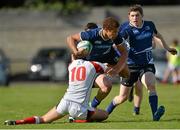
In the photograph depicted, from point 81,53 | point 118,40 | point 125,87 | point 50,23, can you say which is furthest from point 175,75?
point 81,53

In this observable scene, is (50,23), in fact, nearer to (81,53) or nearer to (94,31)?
(94,31)

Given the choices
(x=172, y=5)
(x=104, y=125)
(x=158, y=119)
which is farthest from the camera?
(x=172, y=5)

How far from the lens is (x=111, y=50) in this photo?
1465 cm

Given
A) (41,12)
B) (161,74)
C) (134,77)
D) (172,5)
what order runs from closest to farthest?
(134,77)
(161,74)
(41,12)
(172,5)

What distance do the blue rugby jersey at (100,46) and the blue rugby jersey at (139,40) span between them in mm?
437

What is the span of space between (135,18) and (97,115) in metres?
2.19

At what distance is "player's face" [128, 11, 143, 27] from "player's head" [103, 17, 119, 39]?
1423 mm

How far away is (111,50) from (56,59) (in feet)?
70.1

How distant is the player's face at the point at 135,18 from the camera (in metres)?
14.9

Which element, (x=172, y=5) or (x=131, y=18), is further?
(x=172, y=5)

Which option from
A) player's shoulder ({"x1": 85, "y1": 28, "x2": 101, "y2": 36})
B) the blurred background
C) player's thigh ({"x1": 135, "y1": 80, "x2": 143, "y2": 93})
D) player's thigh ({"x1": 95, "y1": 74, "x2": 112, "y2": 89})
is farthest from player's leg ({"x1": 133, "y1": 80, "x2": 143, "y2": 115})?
the blurred background

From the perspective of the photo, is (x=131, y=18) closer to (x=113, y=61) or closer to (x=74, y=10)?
(x=113, y=61)

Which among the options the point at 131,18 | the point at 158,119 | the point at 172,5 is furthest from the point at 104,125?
the point at 172,5

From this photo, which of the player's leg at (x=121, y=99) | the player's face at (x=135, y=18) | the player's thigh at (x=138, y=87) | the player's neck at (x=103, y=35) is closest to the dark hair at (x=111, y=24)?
the player's neck at (x=103, y=35)
